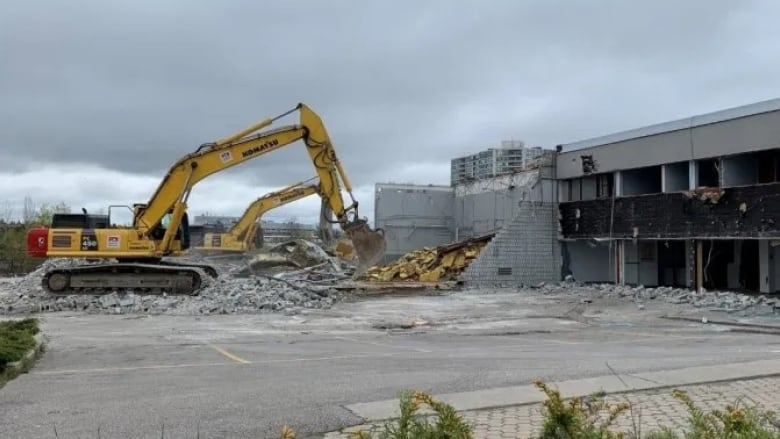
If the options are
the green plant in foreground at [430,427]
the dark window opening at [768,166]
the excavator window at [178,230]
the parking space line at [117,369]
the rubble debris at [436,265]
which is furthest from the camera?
the rubble debris at [436,265]

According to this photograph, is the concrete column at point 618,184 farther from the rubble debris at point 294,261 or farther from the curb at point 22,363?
the curb at point 22,363

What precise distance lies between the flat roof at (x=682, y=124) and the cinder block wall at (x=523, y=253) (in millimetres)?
3354

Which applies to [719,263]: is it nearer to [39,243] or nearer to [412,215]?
[412,215]

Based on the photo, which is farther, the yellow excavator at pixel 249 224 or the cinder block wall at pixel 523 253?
the yellow excavator at pixel 249 224

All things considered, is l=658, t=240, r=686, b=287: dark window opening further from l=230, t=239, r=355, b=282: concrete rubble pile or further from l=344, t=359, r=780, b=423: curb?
l=344, t=359, r=780, b=423: curb

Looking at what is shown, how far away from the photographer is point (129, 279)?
77.8 feet

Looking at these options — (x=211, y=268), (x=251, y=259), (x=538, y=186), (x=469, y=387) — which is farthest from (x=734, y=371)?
(x=251, y=259)

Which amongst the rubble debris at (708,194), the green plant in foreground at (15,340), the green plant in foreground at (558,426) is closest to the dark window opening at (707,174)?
the rubble debris at (708,194)

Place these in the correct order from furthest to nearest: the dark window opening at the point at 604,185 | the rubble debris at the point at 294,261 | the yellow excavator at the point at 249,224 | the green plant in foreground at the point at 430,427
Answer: the yellow excavator at the point at 249,224, the rubble debris at the point at 294,261, the dark window opening at the point at 604,185, the green plant in foreground at the point at 430,427

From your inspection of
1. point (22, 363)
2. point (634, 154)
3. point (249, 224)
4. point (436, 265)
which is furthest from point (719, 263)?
point (22, 363)

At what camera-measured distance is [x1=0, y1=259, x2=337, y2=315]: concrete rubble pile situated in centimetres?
2111

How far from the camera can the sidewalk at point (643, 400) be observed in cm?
687

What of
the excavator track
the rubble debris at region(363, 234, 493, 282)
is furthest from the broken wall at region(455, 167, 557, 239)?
the excavator track

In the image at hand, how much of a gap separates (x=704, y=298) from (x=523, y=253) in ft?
31.0
